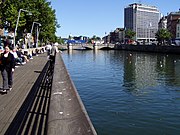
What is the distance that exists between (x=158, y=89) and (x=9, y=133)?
58.7 ft

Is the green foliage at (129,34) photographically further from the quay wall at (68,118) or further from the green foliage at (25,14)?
the quay wall at (68,118)

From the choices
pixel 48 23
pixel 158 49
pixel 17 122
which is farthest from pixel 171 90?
pixel 158 49

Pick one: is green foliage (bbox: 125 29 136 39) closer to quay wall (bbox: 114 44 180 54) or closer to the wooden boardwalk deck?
quay wall (bbox: 114 44 180 54)

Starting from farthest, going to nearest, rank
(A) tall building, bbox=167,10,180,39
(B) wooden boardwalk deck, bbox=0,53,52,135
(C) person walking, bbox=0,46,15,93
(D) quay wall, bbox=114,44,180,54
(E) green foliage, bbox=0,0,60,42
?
(A) tall building, bbox=167,10,180,39 → (D) quay wall, bbox=114,44,180,54 → (E) green foliage, bbox=0,0,60,42 → (C) person walking, bbox=0,46,15,93 → (B) wooden boardwalk deck, bbox=0,53,52,135

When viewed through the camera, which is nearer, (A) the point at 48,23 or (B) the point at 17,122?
(B) the point at 17,122

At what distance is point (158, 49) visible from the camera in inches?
4058

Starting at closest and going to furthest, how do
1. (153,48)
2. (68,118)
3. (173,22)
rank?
(68,118) → (153,48) → (173,22)

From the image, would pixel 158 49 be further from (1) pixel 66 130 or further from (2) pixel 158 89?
(1) pixel 66 130

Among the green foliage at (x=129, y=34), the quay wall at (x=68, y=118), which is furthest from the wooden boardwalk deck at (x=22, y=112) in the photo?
the green foliage at (x=129, y=34)

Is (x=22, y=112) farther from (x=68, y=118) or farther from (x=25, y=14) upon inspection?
(x=25, y=14)

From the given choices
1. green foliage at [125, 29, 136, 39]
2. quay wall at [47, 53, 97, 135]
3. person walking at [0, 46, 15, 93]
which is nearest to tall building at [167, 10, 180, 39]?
green foliage at [125, 29, 136, 39]

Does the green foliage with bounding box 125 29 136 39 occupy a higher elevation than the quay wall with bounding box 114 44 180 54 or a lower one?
higher

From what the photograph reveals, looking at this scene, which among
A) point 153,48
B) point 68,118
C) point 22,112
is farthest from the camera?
point 153,48

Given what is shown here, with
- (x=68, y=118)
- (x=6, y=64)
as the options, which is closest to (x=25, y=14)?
(x=6, y=64)
